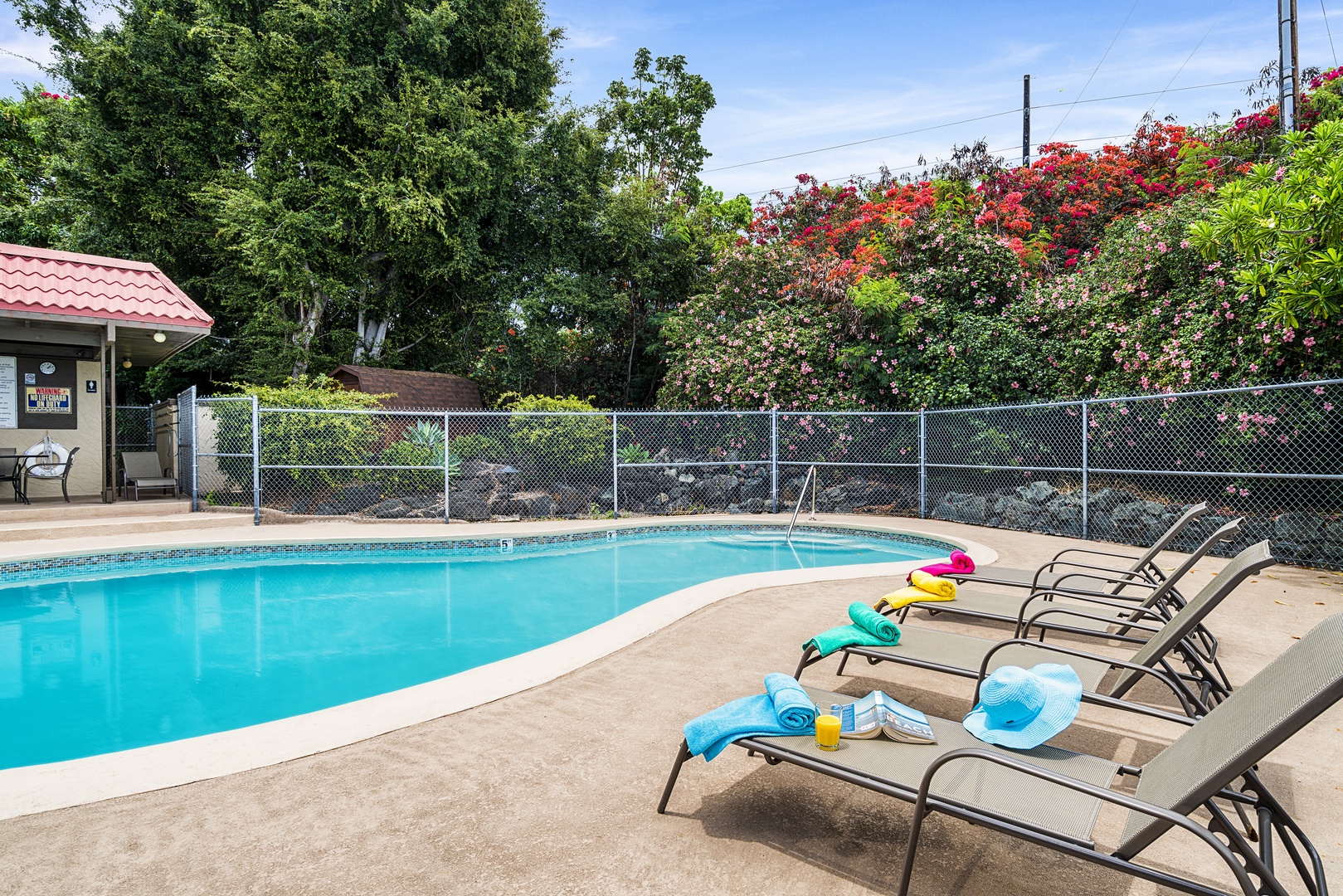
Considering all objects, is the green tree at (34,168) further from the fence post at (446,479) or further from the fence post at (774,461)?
the fence post at (774,461)

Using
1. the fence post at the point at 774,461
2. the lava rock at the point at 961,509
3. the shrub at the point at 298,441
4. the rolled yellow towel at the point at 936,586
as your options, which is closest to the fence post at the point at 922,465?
the lava rock at the point at 961,509

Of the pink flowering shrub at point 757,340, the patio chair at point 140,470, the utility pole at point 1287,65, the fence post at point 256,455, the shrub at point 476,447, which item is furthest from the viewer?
the pink flowering shrub at point 757,340

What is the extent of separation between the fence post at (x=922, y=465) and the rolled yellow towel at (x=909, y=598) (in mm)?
6707

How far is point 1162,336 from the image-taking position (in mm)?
8562

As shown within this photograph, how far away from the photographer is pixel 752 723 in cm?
231

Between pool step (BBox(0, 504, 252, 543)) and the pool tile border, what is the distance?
1.01m

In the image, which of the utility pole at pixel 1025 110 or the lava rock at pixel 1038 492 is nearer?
the lava rock at pixel 1038 492

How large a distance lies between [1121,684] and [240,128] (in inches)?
783

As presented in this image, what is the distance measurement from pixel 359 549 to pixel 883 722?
8343mm

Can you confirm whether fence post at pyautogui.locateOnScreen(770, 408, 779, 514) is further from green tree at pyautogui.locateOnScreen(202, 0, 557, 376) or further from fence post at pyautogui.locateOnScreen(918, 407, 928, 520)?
green tree at pyautogui.locateOnScreen(202, 0, 557, 376)

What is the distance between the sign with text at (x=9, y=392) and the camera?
10.8m

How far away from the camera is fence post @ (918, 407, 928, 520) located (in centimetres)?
1090

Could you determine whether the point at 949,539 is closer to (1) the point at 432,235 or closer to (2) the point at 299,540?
(2) the point at 299,540

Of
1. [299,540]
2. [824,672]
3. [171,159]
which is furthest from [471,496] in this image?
[171,159]
